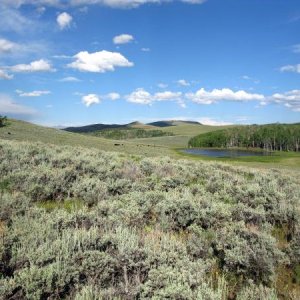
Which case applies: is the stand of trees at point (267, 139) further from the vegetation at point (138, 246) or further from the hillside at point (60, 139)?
the vegetation at point (138, 246)

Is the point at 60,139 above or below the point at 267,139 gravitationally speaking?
below

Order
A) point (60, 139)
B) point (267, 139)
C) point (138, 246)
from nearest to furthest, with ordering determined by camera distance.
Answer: point (138, 246)
point (60, 139)
point (267, 139)

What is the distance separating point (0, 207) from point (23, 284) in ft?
12.9

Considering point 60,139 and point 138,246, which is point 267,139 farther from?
point 138,246

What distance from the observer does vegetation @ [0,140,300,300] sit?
189 inches

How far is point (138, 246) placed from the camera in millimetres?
6195

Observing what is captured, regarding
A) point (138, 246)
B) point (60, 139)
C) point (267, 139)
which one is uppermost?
point (267, 139)

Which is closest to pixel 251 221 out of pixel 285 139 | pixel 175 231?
pixel 175 231

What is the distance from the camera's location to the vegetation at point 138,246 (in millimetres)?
4797

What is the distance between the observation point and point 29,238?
19.0ft

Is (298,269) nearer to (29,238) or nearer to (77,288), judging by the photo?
(77,288)

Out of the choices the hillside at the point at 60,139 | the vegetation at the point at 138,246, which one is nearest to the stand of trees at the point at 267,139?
the hillside at the point at 60,139

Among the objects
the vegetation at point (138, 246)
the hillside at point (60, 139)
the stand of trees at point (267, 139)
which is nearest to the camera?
the vegetation at point (138, 246)

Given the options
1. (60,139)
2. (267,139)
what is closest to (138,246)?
(60,139)
